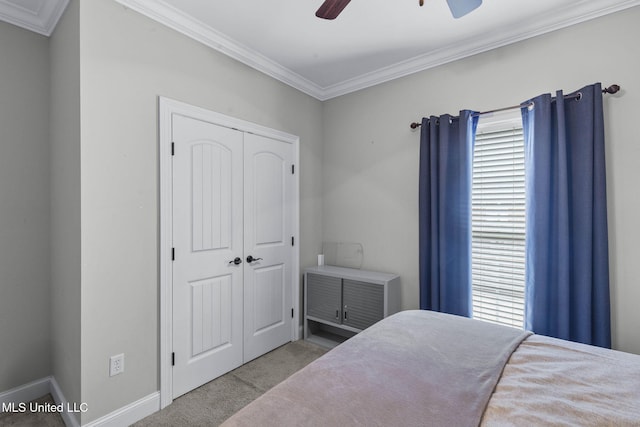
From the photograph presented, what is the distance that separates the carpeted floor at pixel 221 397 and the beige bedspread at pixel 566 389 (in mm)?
1727

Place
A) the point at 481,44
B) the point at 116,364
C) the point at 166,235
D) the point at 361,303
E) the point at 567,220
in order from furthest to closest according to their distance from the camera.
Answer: the point at 361,303, the point at 481,44, the point at 166,235, the point at 567,220, the point at 116,364

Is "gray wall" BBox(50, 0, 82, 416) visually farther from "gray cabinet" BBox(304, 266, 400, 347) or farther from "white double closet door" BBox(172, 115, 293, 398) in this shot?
"gray cabinet" BBox(304, 266, 400, 347)

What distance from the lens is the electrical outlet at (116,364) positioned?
6.15 ft

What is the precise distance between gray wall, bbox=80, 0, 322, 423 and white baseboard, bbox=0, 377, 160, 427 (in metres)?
0.04

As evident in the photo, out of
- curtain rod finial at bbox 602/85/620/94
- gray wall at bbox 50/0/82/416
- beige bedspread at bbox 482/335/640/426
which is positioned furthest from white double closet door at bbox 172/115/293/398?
curtain rod finial at bbox 602/85/620/94

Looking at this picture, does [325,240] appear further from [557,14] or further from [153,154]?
[557,14]

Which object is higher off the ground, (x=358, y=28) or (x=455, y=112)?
(x=358, y=28)

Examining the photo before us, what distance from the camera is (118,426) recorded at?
1.89 metres

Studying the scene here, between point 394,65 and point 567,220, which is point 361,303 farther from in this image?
point 394,65

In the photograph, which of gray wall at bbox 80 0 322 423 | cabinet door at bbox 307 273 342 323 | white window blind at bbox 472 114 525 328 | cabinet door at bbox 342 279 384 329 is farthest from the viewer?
cabinet door at bbox 307 273 342 323

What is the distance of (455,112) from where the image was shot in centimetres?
261

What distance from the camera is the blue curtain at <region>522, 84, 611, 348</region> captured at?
1944 millimetres

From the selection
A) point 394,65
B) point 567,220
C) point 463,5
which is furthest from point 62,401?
point 394,65

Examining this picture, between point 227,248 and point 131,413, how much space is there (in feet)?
4.00
